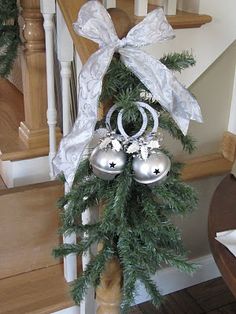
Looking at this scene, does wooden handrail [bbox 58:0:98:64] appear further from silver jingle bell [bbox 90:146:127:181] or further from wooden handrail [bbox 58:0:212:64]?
silver jingle bell [bbox 90:146:127:181]

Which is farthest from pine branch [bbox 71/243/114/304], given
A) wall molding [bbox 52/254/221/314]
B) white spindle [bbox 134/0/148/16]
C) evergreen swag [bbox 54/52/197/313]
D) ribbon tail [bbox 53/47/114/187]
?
wall molding [bbox 52/254/221/314]

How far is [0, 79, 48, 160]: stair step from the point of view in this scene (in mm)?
1445

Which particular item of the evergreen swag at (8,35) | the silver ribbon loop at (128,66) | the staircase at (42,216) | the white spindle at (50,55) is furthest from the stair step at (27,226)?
the silver ribbon loop at (128,66)

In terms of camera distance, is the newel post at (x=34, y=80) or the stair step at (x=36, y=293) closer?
the stair step at (x=36, y=293)

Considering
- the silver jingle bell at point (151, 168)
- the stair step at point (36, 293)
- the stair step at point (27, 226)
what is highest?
the silver jingle bell at point (151, 168)

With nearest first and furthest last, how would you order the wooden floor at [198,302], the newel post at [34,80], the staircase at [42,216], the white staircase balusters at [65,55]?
the white staircase balusters at [65,55] < the staircase at [42,216] < the newel post at [34,80] < the wooden floor at [198,302]

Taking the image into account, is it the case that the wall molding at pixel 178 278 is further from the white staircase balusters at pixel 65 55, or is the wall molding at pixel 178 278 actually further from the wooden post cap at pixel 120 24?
the wooden post cap at pixel 120 24

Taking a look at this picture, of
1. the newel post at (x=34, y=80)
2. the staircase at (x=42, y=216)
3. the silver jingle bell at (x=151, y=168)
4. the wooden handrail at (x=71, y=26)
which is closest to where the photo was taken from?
the silver jingle bell at (x=151, y=168)

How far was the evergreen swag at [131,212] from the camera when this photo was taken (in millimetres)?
764

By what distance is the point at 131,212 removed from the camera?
0.81m

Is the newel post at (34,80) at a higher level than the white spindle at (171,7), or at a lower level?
lower

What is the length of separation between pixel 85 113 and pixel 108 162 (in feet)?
0.35

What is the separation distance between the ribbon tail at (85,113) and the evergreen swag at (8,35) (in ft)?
2.43

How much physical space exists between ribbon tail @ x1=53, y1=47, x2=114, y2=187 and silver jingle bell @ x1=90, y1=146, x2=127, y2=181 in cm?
5
